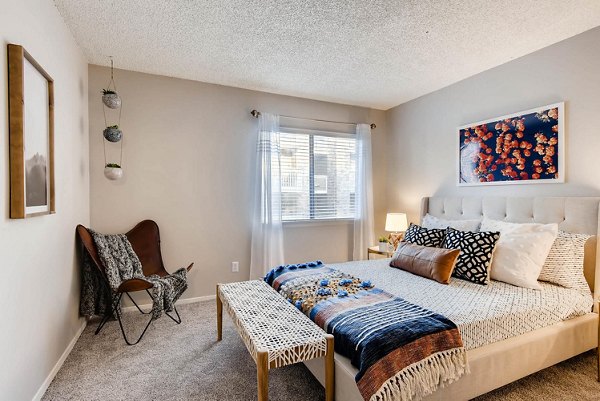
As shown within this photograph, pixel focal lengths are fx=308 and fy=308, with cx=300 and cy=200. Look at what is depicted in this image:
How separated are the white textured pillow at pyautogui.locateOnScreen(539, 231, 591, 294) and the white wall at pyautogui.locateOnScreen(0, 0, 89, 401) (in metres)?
3.38

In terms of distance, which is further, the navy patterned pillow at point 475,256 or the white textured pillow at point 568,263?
the navy patterned pillow at point 475,256

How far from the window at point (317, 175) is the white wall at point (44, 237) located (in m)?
2.17

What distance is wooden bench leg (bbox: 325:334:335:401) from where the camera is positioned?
1617 millimetres

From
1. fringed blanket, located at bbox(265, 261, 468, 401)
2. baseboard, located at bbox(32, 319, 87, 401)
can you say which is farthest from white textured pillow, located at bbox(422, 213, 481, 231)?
baseboard, located at bbox(32, 319, 87, 401)

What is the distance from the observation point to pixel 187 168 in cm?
348

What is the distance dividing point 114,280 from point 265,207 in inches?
68.4

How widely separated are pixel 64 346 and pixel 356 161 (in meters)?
3.69

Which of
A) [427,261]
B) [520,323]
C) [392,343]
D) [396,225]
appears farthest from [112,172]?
[520,323]

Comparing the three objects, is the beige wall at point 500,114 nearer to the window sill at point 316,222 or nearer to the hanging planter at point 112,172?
the window sill at point 316,222

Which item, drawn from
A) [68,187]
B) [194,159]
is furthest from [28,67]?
[194,159]

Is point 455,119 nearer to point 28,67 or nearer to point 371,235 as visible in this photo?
point 371,235

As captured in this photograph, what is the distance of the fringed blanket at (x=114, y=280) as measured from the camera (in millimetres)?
2582

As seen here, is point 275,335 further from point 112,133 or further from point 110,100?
point 110,100

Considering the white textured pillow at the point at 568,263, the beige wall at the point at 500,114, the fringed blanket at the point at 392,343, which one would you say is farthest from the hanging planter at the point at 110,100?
the white textured pillow at the point at 568,263
